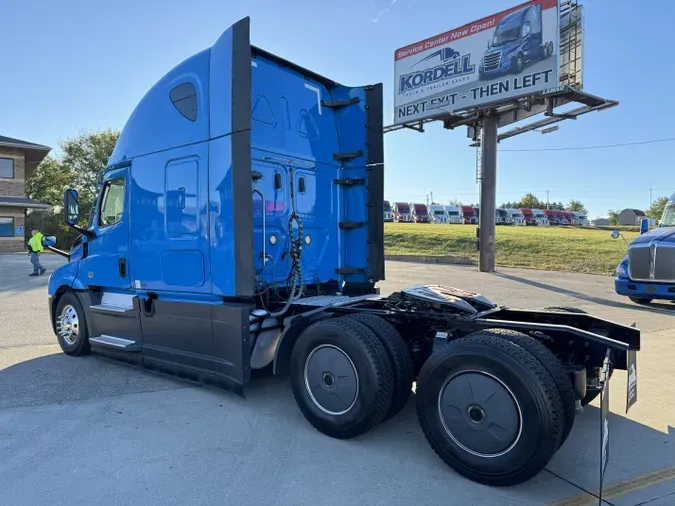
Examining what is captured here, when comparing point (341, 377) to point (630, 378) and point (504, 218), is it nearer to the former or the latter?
point (630, 378)

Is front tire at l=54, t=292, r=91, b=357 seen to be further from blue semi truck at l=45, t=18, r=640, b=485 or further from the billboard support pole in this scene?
the billboard support pole

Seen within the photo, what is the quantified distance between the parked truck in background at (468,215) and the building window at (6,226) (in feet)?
151

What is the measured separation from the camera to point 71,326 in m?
6.38

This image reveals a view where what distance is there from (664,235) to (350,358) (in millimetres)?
10078

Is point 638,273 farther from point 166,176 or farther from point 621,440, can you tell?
point 166,176

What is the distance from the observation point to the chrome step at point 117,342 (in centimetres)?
552

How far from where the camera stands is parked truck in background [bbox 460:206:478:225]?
59.1 metres

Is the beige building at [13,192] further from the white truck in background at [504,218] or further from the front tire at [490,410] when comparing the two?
the white truck in background at [504,218]

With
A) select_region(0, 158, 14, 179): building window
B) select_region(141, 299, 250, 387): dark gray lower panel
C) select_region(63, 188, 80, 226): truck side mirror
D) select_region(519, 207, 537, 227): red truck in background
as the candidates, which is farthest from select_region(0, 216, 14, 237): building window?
select_region(519, 207, 537, 227): red truck in background

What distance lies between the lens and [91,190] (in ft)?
147

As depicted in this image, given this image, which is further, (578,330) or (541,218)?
(541,218)

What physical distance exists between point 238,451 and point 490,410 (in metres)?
1.91

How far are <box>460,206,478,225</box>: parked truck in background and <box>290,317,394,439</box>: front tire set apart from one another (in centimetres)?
5722

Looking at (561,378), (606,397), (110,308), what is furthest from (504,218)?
(561,378)
